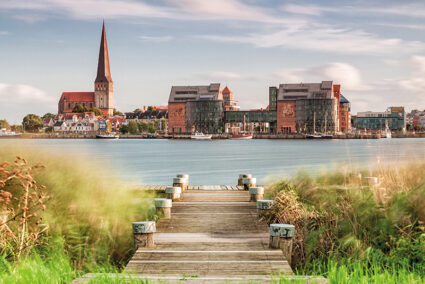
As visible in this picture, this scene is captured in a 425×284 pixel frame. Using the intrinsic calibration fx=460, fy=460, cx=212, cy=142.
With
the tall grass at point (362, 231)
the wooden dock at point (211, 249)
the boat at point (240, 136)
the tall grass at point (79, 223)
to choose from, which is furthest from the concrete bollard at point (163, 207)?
the boat at point (240, 136)

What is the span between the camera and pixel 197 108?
14000 centimetres

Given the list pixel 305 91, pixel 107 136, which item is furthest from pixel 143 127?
pixel 305 91

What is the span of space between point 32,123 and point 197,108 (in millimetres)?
66061

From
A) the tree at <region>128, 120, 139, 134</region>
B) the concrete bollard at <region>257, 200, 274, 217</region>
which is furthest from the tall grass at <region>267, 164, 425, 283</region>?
the tree at <region>128, 120, 139, 134</region>

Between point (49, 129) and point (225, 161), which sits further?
point (49, 129)

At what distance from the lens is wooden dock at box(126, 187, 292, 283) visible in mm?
5480

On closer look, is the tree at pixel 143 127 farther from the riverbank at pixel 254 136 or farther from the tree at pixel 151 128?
the riverbank at pixel 254 136

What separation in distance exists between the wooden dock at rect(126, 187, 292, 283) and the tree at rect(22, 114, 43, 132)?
170 m

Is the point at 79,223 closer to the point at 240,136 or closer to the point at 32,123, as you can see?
the point at 240,136

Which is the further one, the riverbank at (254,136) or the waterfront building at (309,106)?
the riverbank at (254,136)

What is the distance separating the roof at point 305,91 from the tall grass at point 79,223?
12836 centimetres

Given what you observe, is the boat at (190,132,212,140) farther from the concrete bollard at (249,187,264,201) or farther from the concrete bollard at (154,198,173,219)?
the concrete bollard at (154,198,173,219)

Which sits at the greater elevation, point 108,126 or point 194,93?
point 194,93

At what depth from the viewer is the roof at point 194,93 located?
140 meters
